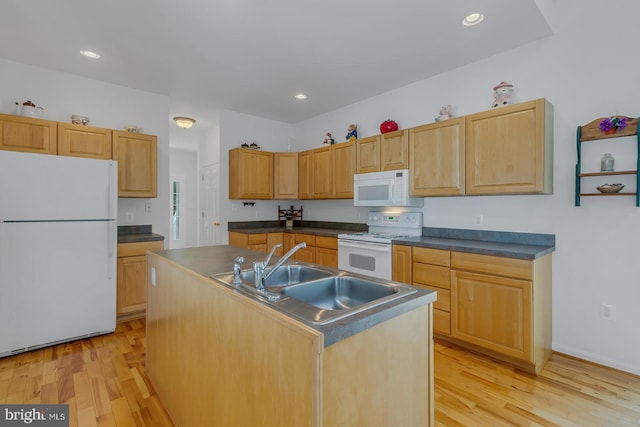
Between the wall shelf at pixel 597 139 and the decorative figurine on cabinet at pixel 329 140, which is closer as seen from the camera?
the wall shelf at pixel 597 139

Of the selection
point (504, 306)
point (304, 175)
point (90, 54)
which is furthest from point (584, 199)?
point (90, 54)

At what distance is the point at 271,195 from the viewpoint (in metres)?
4.86

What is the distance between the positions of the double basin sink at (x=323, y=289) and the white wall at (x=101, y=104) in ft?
9.86

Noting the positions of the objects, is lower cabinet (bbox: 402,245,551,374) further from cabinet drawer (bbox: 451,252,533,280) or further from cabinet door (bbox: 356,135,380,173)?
cabinet door (bbox: 356,135,380,173)

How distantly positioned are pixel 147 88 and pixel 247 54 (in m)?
1.73

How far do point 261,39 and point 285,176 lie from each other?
2440mm

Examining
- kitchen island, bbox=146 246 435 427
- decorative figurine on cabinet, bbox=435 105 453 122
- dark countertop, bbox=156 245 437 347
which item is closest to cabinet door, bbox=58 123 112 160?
dark countertop, bbox=156 245 437 347

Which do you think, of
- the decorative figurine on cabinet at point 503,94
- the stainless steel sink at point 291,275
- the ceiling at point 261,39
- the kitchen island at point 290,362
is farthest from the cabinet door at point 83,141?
the decorative figurine on cabinet at point 503,94

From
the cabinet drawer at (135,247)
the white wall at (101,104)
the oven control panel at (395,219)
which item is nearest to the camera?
the white wall at (101,104)

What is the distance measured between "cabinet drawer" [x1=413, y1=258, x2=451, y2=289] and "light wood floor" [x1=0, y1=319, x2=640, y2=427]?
0.61m

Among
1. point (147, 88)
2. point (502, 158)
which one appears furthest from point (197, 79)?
point (502, 158)

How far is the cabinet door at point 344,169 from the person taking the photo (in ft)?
13.3

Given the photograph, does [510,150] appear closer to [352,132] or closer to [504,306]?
[504,306]

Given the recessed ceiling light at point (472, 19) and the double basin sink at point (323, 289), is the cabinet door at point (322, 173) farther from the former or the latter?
the double basin sink at point (323, 289)
